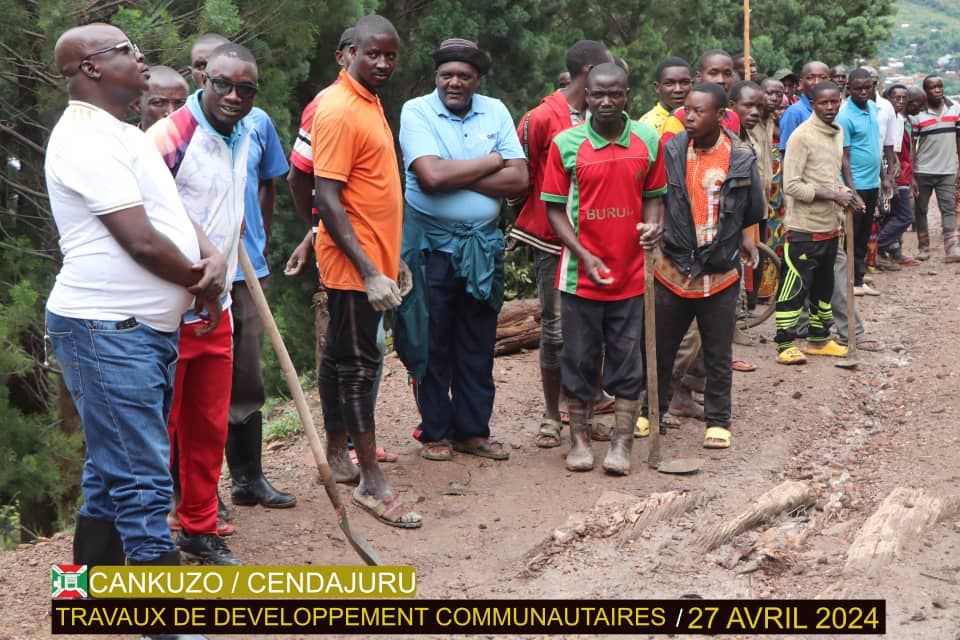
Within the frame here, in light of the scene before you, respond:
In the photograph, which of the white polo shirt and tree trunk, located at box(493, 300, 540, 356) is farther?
tree trunk, located at box(493, 300, 540, 356)

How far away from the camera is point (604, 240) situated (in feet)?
18.6

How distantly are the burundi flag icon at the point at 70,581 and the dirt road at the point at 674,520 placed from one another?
0.55 ft

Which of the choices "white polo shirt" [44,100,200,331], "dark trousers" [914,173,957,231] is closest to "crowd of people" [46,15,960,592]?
"white polo shirt" [44,100,200,331]

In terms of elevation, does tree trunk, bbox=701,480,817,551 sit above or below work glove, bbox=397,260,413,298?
below

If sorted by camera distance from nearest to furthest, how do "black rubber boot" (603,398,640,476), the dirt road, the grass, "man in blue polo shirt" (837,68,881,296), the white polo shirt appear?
the white polo shirt → the dirt road → "black rubber boot" (603,398,640,476) → the grass → "man in blue polo shirt" (837,68,881,296)

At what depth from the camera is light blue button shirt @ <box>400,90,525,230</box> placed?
5.52 m

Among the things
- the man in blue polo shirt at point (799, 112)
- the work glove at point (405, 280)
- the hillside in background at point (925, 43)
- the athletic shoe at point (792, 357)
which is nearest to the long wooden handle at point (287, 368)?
the work glove at point (405, 280)

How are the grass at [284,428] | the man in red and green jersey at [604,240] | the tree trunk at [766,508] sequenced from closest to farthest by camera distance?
the tree trunk at [766,508]
the man in red and green jersey at [604,240]
the grass at [284,428]

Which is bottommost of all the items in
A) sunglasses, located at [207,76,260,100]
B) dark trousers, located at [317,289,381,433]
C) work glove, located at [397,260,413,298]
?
dark trousers, located at [317,289,381,433]

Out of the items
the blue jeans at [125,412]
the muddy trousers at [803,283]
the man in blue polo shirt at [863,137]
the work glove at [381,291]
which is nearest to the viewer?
the blue jeans at [125,412]

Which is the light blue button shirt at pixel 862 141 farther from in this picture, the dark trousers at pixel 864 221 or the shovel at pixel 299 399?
the shovel at pixel 299 399

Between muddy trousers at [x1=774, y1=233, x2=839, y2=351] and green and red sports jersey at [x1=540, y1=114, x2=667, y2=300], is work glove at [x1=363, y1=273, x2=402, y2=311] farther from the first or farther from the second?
muddy trousers at [x1=774, y1=233, x2=839, y2=351]

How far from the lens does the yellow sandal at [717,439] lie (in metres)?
6.37

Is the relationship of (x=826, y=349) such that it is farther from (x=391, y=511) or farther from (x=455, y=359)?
(x=391, y=511)
